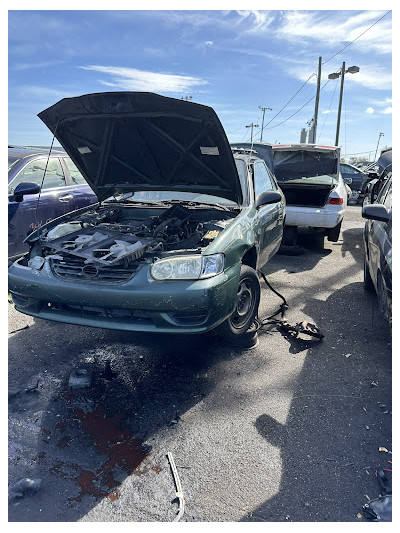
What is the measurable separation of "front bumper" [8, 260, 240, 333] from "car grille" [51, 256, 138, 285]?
6 centimetres

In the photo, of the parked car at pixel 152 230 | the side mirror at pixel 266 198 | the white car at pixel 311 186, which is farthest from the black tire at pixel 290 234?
the side mirror at pixel 266 198

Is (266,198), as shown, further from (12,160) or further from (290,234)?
(12,160)

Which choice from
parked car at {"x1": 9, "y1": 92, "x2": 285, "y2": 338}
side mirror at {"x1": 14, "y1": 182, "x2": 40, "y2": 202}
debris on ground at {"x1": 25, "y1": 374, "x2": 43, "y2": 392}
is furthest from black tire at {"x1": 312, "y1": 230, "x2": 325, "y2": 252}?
debris on ground at {"x1": 25, "y1": 374, "x2": 43, "y2": 392}

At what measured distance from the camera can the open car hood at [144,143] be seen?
10.9 ft

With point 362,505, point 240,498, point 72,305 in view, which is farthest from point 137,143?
point 362,505

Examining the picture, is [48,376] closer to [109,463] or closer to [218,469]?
[109,463]

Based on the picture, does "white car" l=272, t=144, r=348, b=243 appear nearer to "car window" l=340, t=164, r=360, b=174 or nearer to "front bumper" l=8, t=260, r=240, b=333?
"front bumper" l=8, t=260, r=240, b=333

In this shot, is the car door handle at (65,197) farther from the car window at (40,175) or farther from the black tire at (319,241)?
the black tire at (319,241)

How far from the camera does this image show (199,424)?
8.79 ft

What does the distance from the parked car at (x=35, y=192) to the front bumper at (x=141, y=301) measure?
6.07 ft

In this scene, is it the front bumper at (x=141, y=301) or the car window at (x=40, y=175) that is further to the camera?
the car window at (x=40, y=175)

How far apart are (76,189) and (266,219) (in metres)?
3.42

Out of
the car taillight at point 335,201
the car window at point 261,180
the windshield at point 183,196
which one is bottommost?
the windshield at point 183,196

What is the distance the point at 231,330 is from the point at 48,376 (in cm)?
160
